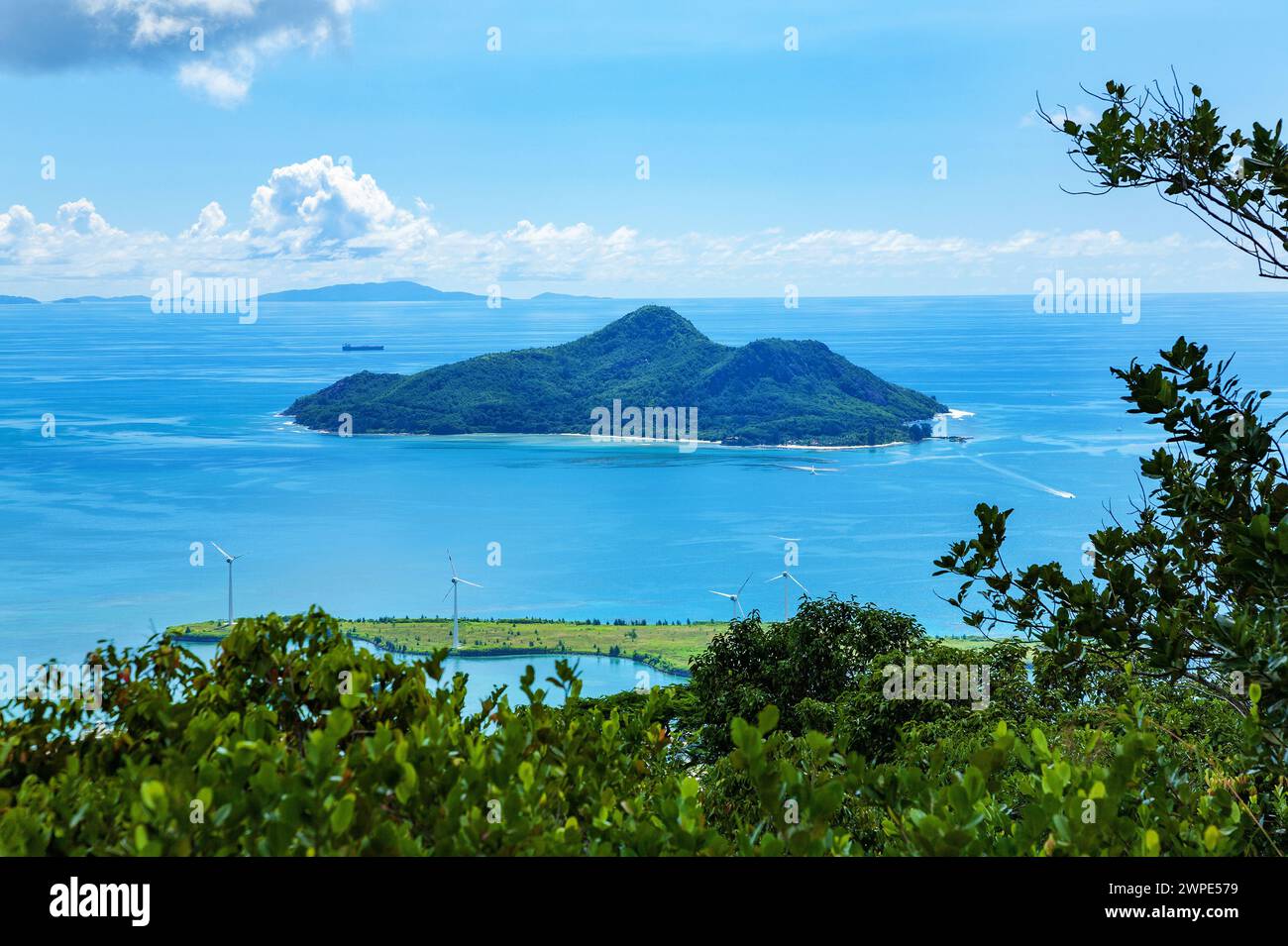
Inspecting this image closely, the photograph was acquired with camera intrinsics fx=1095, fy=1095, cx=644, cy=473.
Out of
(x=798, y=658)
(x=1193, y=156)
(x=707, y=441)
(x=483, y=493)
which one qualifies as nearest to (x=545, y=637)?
(x=483, y=493)

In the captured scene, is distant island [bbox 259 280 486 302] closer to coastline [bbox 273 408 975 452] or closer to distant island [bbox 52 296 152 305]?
distant island [bbox 52 296 152 305]

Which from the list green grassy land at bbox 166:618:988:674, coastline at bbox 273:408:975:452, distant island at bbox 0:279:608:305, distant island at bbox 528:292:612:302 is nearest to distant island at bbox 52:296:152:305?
distant island at bbox 0:279:608:305

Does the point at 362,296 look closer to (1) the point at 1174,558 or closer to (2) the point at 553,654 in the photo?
(2) the point at 553,654
